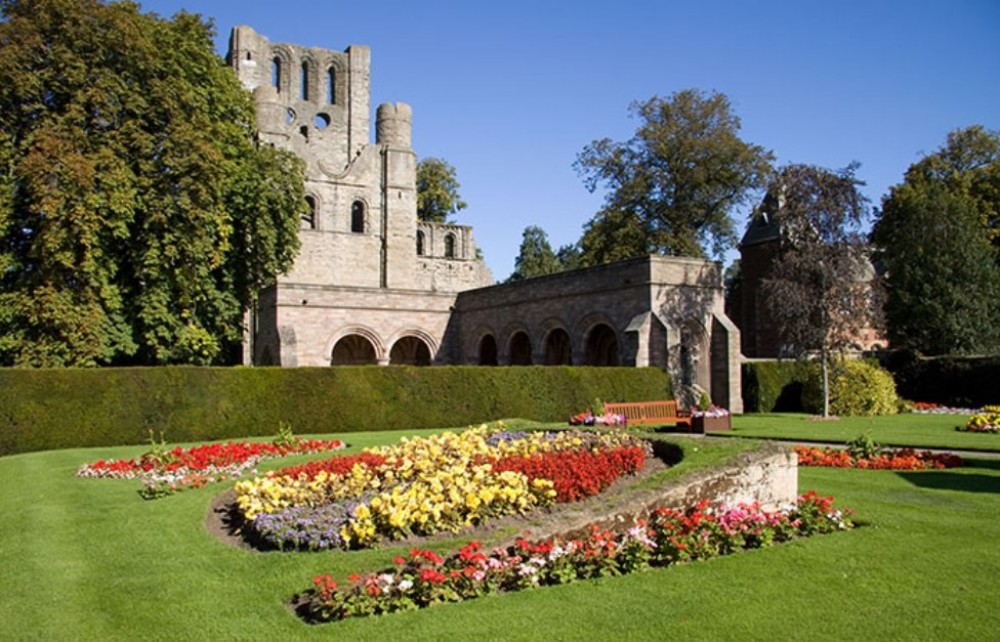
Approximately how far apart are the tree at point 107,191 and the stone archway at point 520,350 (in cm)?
1163

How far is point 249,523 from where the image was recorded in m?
8.02

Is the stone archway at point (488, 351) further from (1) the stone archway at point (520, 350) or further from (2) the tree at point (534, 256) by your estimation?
(2) the tree at point (534, 256)

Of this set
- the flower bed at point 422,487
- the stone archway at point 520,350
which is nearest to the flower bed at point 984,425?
the flower bed at point 422,487

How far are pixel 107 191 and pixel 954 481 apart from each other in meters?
19.5

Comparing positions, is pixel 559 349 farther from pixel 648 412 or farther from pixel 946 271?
pixel 946 271

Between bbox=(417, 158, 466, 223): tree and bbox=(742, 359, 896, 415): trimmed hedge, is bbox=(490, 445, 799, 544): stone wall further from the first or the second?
bbox=(417, 158, 466, 223): tree

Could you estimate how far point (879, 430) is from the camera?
19219 mm

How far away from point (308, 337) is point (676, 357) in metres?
13.2

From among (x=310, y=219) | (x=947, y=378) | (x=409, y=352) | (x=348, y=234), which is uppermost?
(x=310, y=219)

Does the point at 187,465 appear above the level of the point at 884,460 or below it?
below

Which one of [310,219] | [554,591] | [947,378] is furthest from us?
[310,219]

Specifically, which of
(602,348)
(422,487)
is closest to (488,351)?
(602,348)

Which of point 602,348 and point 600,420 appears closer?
point 600,420

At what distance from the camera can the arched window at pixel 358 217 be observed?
39688 mm
